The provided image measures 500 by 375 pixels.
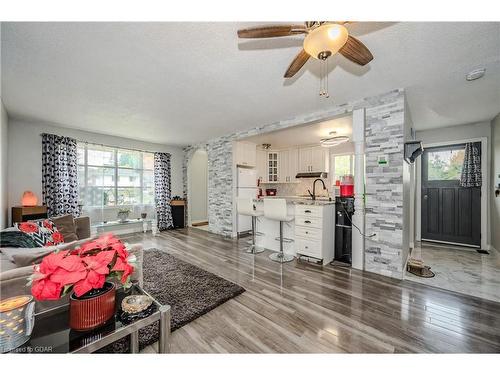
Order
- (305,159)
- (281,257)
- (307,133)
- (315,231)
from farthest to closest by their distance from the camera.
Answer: (305,159), (307,133), (281,257), (315,231)

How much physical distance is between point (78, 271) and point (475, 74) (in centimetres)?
394

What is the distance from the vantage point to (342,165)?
562cm

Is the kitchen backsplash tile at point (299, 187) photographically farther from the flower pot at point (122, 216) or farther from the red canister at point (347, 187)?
the flower pot at point (122, 216)

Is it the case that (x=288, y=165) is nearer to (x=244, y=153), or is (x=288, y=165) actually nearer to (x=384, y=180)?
(x=244, y=153)

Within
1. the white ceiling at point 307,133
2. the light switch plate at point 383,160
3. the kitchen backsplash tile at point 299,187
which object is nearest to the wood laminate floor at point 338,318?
the light switch plate at point 383,160

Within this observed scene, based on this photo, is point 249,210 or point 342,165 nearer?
point 249,210

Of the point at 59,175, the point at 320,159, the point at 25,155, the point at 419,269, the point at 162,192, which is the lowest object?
the point at 419,269

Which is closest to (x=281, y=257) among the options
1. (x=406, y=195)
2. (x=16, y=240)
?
(x=406, y=195)

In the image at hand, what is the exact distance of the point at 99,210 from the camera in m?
5.02

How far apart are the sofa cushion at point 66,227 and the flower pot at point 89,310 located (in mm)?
2723

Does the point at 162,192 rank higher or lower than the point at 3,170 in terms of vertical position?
lower

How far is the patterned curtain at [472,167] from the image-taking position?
155 inches
